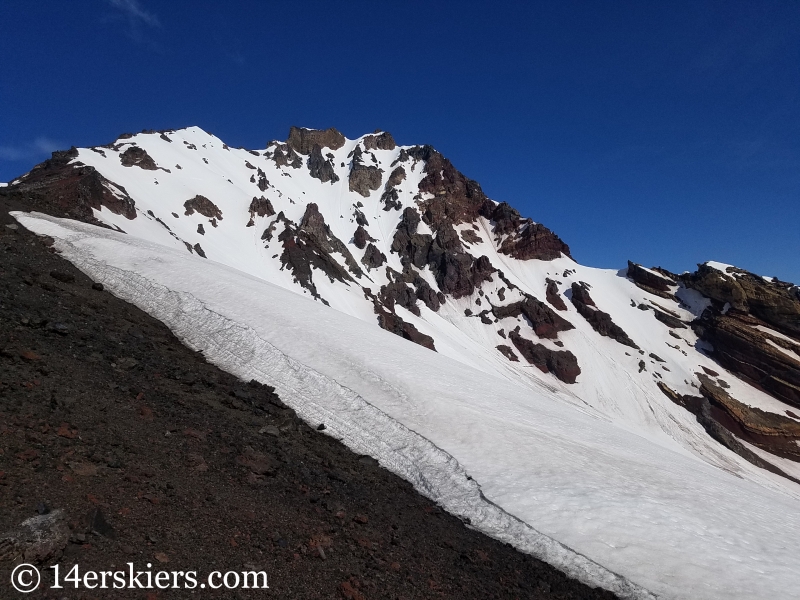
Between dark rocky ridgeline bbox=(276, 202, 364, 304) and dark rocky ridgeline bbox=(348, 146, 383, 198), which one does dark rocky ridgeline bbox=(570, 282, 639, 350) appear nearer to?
dark rocky ridgeline bbox=(276, 202, 364, 304)

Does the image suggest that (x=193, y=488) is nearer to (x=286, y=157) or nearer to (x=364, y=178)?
(x=364, y=178)

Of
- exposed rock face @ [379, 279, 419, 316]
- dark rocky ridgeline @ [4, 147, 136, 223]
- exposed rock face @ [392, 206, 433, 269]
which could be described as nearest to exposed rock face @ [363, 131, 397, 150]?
exposed rock face @ [392, 206, 433, 269]

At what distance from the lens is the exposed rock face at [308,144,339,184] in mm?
163500

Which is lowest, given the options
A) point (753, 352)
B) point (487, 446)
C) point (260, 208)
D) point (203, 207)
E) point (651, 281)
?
point (487, 446)

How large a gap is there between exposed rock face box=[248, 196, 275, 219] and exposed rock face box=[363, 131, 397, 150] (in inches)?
3628

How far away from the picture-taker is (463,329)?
114m

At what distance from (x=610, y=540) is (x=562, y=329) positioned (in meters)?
111

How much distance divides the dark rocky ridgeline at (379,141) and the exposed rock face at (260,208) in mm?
91562

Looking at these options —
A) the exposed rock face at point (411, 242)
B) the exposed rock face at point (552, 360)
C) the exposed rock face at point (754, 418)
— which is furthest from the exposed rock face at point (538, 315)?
the exposed rock face at point (754, 418)

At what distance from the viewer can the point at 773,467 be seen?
82125mm

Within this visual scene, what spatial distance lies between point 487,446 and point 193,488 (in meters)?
9.83

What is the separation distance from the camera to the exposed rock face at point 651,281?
131812 millimetres

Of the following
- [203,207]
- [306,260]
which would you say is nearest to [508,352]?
[306,260]

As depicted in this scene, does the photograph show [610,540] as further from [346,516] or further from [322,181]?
[322,181]
